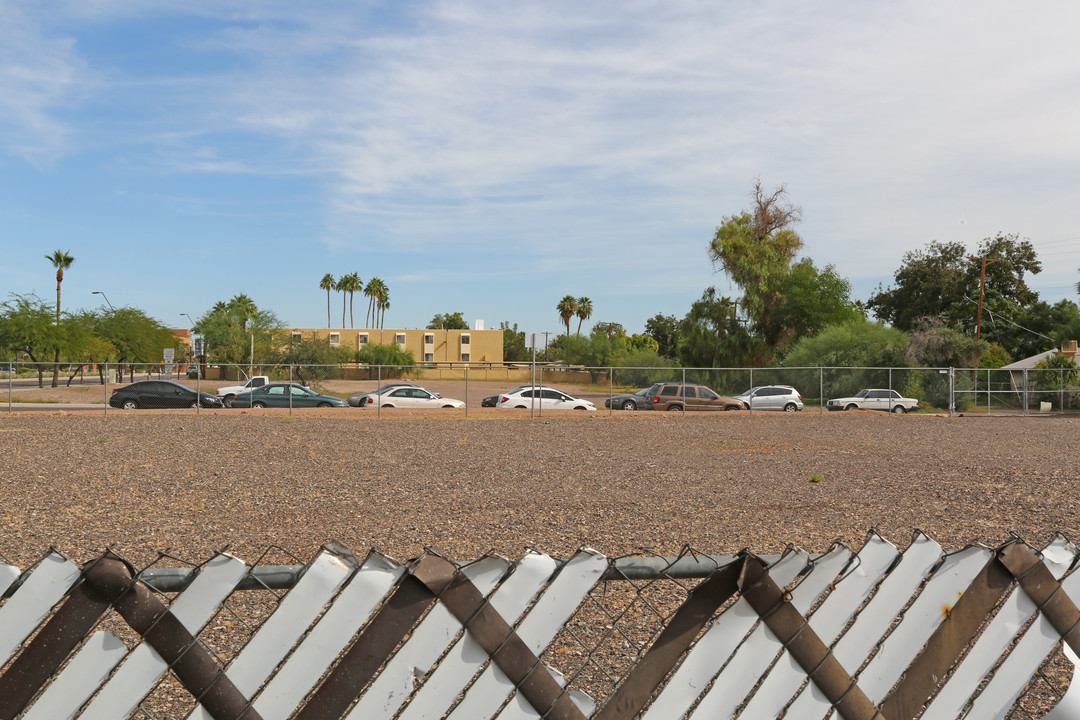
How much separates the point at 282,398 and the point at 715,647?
111 ft

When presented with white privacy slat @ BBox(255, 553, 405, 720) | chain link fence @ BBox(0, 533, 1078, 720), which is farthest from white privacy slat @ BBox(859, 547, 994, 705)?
white privacy slat @ BBox(255, 553, 405, 720)

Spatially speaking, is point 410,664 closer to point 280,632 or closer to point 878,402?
point 280,632

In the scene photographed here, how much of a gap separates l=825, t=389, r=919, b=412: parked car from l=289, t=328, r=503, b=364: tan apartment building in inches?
2828

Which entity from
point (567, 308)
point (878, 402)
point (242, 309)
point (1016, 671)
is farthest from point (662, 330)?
point (1016, 671)

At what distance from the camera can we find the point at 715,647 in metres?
2.37

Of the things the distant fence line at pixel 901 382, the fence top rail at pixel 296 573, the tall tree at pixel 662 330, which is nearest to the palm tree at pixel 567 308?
the tall tree at pixel 662 330

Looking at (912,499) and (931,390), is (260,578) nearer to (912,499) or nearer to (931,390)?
(912,499)

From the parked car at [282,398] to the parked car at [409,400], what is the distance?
1687 mm

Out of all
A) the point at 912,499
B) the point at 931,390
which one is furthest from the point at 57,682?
the point at 931,390

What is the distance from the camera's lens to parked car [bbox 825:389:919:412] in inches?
1502

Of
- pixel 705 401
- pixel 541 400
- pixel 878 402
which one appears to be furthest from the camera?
pixel 878 402

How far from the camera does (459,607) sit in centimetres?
221

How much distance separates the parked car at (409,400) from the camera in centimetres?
3469

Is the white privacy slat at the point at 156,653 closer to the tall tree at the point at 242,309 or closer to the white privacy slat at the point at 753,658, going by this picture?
the white privacy slat at the point at 753,658
